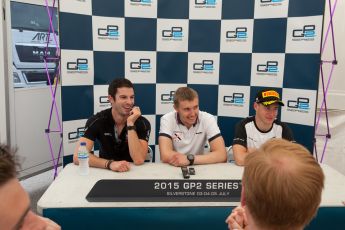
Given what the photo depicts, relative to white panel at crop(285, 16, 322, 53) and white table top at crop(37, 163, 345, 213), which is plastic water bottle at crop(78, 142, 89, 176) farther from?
white panel at crop(285, 16, 322, 53)

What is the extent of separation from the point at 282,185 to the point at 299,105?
7.81 ft

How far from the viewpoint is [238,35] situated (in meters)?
3.19

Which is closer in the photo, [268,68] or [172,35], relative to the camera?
[268,68]

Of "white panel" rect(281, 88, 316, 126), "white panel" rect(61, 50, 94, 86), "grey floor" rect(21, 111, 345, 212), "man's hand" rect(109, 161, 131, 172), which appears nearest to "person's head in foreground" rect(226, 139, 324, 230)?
"man's hand" rect(109, 161, 131, 172)

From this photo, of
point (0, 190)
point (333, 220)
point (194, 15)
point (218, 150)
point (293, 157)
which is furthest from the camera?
point (194, 15)

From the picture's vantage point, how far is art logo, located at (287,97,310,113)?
9.81 feet

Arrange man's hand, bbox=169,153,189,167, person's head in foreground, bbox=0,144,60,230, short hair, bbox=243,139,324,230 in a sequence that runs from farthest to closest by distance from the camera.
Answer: man's hand, bbox=169,153,189,167, short hair, bbox=243,139,324,230, person's head in foreground, bbox=0,144,60,230

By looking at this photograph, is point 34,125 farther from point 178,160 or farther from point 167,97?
point 178,160

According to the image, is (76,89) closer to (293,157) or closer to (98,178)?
(98,178)

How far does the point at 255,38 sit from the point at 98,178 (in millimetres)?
1963

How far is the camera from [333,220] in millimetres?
1642

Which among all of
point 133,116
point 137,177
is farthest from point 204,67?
point 137,177

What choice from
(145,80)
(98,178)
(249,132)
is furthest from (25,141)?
(249,132)

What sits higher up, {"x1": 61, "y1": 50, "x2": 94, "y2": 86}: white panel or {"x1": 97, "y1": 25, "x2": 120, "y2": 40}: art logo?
{"x1": 97, "y1": 25, "x2": 120, "y2": 40}: art logo
